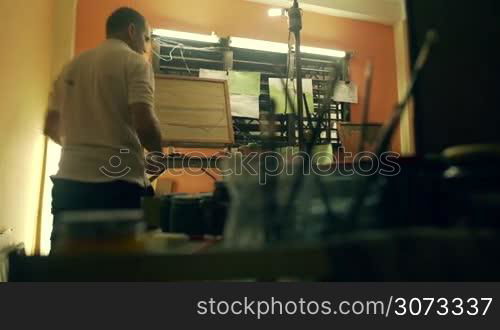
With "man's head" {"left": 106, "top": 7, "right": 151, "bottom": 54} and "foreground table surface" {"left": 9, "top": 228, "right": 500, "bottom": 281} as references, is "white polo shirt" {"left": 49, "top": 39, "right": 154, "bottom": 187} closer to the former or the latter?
"man's head" {"left": 106, "top": 7, "right": 151, "bottom": 54}

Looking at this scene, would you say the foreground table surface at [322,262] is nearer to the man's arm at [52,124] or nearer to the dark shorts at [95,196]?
the dark shorts at [95,196]

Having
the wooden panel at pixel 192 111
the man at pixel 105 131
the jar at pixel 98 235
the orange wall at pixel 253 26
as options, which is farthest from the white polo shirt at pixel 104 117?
the orange wall at pixel 253 26

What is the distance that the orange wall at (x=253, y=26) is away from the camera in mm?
2236

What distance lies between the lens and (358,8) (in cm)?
285

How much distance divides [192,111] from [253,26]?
39.5 inches

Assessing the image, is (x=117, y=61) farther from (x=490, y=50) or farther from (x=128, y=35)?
(x=490, y=50)

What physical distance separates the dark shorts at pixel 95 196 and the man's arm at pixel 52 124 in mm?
175

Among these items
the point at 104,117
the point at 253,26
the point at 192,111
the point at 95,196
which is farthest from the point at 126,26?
the point at 253,26

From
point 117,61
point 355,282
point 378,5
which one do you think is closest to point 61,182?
point 117,61

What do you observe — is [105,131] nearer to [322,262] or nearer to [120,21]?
[120,21]

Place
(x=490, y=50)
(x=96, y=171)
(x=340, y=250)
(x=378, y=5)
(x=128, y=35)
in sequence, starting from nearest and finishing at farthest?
(x=340, y=250) → (x=490, y=50) → (x=96, y=171) → (x=128, y=35) → (x=378, y=5)

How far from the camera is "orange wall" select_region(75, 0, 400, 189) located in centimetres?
224

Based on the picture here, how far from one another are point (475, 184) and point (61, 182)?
1063 millimetres

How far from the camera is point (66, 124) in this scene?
1.18 m
